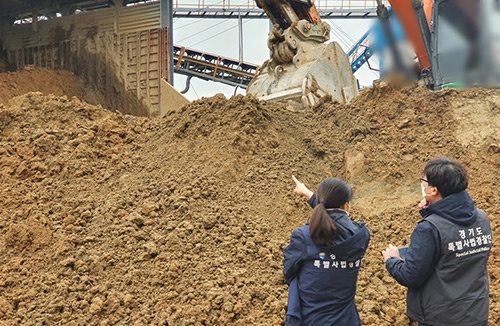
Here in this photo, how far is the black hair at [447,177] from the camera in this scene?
2396 millimetres

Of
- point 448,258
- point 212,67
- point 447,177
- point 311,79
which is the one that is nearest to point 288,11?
point 311,79

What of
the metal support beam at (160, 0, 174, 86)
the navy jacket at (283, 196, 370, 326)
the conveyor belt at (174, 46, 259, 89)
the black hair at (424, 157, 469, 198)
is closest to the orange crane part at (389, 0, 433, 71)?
the metal support beam at (160, 0, 174, 86)

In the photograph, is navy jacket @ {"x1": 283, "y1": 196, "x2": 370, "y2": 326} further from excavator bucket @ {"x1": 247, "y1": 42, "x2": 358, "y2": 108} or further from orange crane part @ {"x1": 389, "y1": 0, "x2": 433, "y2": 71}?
orange crane part @ {"x1": 389, "y1": 0, "x2": 433, "y2": 71}

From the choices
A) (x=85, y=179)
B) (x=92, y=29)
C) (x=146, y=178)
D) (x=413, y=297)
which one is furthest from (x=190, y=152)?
(x=92, y=29)

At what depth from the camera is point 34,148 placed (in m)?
5.77

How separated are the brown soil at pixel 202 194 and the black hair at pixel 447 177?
1148mm

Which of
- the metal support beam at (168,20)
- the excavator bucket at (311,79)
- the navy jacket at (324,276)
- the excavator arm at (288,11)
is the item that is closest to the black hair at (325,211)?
the navy jacket at (324,276)

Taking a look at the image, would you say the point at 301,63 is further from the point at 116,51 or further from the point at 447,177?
the point at 447,177

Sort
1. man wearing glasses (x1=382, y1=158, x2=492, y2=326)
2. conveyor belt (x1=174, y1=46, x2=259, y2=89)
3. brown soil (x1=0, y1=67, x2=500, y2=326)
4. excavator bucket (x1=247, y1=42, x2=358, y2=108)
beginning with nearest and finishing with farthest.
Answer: man wearing glasses (x1=382, y1=158, x2=492, y2=326) → brown soil (x1=0, y1=67, x2=500, y2=326) → excavator bucket (x1=247, y1=42, x2=358, y2=108) → conveyor belt (x1=174, y1=46, x2=259, y2=89)

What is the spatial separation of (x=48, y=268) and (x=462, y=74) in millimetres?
5339

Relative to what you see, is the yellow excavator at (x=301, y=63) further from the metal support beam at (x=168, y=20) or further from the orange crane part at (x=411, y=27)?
the metal support beam at (x=168, y=20)

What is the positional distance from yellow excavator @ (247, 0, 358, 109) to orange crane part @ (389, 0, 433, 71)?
1309mm

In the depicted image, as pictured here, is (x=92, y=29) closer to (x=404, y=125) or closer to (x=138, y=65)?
(x=138, y=65)

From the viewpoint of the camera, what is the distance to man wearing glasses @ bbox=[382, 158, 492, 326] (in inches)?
92.1
